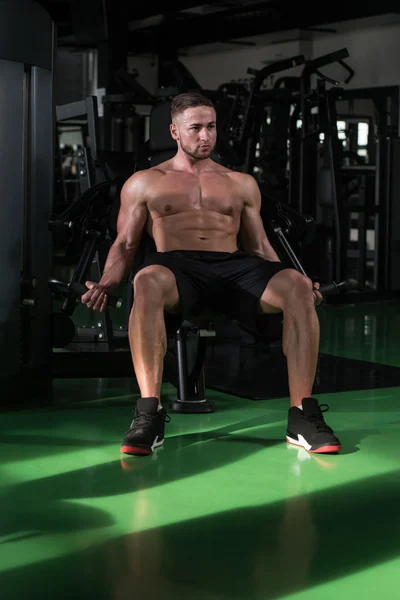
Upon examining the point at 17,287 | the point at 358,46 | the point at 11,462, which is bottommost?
the point at 11,462

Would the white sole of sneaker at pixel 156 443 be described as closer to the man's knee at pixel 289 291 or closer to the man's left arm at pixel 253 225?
the man's knee at pixel 289 291

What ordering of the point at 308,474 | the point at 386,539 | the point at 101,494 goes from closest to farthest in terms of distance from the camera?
the point at 386,539, the point at 101,494, the point at 308,474

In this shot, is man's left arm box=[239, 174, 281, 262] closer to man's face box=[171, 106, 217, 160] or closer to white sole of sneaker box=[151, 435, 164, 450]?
man's face box=[171, 106, 217, 160]

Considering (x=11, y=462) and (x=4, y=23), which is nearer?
(x=11, y=462)

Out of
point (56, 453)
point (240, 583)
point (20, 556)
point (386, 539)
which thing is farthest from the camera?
point (56, 453)

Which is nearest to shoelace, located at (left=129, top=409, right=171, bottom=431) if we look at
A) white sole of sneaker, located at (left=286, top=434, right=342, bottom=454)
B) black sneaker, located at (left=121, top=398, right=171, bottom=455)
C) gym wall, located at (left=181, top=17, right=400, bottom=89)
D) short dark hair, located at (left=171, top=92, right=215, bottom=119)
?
black sneaker, located at (left=121, top=398, right=171, bottom=455)

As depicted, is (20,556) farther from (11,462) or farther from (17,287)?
(17,287)

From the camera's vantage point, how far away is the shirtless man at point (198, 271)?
123 inches

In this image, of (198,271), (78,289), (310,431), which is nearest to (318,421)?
(310,431)

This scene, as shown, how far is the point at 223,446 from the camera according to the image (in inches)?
125

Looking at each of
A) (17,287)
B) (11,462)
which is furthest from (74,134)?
(11,462)

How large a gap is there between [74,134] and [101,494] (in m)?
13.0

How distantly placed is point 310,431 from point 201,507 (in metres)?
0.73

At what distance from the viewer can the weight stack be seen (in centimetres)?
364
